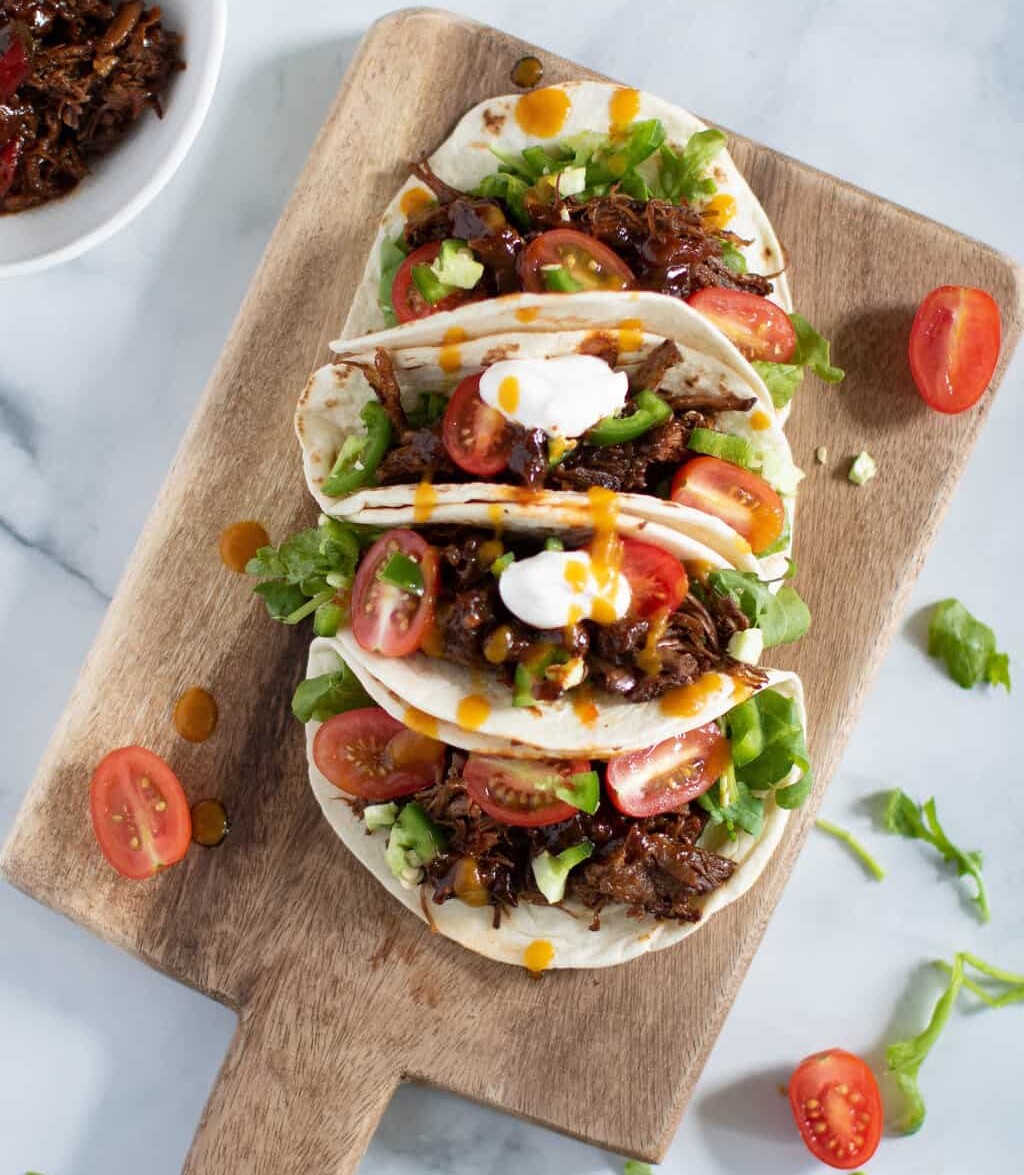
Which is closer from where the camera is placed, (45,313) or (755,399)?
(755,399)

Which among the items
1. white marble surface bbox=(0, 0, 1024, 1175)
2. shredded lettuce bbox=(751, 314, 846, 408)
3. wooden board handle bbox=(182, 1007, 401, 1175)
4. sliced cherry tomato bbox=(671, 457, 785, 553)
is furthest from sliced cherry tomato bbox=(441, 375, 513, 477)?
wooden board handle bbox=(182, 1007, 401, 1175)

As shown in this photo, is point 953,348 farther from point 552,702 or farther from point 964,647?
point 552,702

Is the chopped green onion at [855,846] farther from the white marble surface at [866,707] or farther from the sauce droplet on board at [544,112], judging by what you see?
the sauce droplet on board at [544,112]

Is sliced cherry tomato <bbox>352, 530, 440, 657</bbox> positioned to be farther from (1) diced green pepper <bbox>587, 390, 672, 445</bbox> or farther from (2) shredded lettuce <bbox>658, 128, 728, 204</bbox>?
(2) shredded lettuce <bbox>658, 128, 728, 204</bbox>

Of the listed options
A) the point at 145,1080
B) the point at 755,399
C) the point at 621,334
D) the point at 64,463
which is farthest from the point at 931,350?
the point at 145,1080

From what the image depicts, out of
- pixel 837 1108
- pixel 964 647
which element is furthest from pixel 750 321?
pixel 837 1108

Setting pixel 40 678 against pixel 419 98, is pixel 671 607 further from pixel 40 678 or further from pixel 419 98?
pixel 40 678

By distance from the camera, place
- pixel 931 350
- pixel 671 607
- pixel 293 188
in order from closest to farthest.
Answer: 1. pixel 671 607
2. pixel 931 350
3. pixel 293 188
